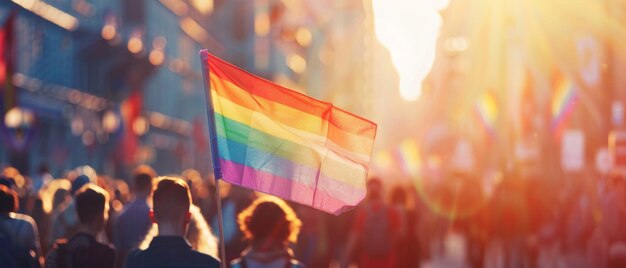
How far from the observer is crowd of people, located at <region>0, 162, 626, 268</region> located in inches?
265

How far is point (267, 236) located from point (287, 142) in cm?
51

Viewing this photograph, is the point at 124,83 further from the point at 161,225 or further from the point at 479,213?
the point at 161,225

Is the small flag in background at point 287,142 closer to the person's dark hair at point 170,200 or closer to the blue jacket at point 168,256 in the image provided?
the person's dark hair at point 170,200

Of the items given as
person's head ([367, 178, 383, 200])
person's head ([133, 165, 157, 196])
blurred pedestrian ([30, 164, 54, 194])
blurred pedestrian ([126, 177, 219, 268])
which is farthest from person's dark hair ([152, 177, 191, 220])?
blurred pedestrian ([30, 164, 54, 194])

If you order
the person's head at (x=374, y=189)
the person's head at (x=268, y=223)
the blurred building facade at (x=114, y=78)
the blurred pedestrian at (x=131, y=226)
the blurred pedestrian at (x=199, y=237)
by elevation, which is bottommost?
the blurred pedestrian at (x=199, y=237)

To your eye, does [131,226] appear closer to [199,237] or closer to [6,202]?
[6,202]

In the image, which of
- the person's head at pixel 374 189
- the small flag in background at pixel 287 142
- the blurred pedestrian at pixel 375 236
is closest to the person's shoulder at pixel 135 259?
the small flag in background at pixel 287 142

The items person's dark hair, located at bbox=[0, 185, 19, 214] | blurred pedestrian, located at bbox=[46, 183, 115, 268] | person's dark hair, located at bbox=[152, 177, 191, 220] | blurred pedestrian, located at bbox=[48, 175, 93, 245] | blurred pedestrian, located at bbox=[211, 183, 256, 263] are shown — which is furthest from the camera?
blurred pedestrian, located at bbox=[211, 183, 256, 263]

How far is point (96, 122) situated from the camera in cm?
4619

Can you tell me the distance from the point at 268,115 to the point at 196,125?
4695 cm

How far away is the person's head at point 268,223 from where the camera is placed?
23.0 ft

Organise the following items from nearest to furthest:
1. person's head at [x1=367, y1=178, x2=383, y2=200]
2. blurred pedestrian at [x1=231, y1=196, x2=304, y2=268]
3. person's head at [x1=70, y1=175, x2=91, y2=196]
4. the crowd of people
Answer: the crowd of people, blurred pedestrian at [x1=231, y1=196, x2=304, y2=268], person's head at [x1=70, y1=175, x2=91, y2=196], person's head at [x1=367, y1=178, x2=383, y2=200]

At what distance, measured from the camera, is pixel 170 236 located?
19.5 feet

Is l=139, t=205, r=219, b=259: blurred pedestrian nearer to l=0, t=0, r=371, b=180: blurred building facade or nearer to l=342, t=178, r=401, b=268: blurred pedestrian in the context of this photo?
l=342, t=178, r=401, b=268: blurred pedestrian
